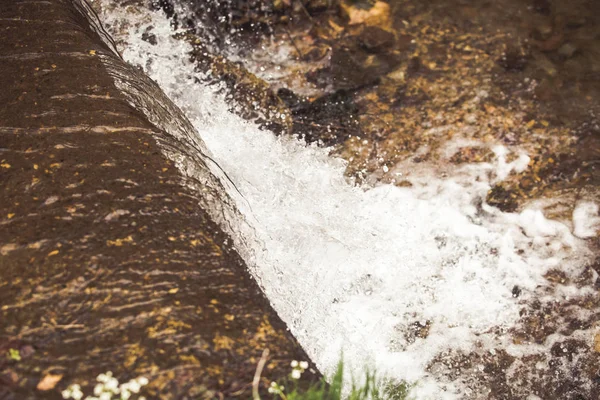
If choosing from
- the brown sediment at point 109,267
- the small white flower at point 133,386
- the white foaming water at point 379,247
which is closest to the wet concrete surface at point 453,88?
the white foaming water at point 379,247

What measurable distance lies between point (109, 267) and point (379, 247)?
80.6 inches

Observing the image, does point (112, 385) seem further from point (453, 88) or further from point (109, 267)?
point (453, 88)

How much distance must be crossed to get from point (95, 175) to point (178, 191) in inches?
12.8

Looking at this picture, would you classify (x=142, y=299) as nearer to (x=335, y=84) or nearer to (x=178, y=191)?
(x=178, y=191)

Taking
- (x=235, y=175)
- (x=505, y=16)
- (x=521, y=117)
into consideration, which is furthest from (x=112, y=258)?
(x=505, y=16)

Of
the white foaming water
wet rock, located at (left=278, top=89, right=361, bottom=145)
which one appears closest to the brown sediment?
the white foaming water

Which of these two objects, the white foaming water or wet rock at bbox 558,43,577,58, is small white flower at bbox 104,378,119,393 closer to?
the white foaming water

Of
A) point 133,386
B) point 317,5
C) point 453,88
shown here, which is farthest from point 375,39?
point 133,386

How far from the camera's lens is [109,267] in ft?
5.32

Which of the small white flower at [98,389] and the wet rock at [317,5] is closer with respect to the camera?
the small white flower at [98,389]

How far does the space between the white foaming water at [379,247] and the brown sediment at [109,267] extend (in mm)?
800

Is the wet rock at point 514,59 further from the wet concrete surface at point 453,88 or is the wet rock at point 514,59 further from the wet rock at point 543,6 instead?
the wet rock at point 543,6

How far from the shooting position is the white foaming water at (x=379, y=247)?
286cm

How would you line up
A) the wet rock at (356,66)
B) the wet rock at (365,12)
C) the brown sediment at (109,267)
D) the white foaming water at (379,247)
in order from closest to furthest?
the brown sediment at (109,267)
the white foaming water at (379,247)
the wet rock at (356,66)
the wet rock at (365,12)
